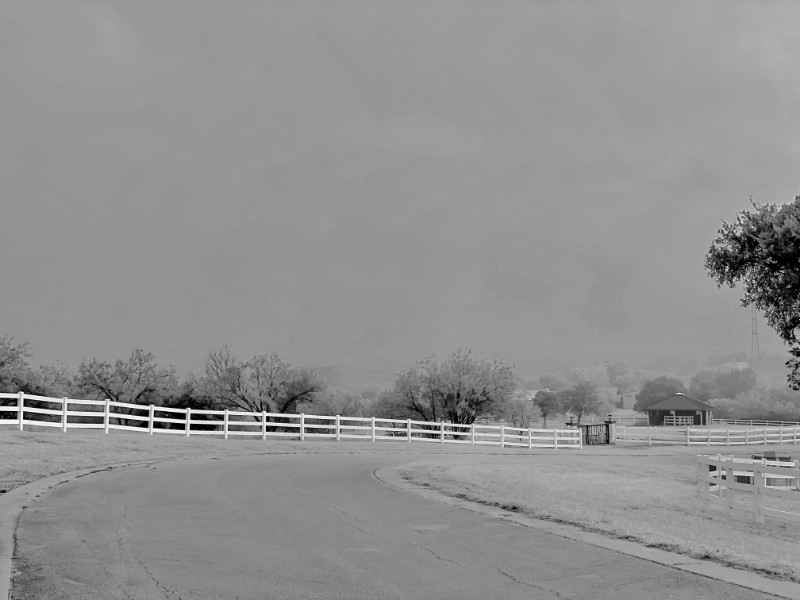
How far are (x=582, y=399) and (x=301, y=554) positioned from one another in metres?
154

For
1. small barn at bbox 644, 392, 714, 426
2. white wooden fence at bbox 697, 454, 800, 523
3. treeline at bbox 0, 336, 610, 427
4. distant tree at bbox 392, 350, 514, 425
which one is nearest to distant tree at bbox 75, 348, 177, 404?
treeline at bbox 0, 336, 610, 427

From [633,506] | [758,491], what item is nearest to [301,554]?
[633,506]

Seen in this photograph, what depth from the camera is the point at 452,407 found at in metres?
73.0

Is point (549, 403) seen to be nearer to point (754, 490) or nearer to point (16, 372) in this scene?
point (16, 372)

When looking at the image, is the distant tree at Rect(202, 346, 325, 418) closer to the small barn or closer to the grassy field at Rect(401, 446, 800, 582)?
the grassy field at Rect(401, 446, 800, 582)

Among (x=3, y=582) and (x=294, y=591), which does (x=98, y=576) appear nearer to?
(x=3, y=582)

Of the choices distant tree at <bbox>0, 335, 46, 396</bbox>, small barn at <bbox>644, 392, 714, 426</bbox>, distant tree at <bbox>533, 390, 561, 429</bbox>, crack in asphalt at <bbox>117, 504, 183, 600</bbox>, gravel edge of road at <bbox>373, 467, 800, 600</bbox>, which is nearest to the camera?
crack in asphalt at <bbox>117, 504, 183, 600</bbox>

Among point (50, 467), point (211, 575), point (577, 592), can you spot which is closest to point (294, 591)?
point (211, 575)

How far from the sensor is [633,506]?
66.9 feet

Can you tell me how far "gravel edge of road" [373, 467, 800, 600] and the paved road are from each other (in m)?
0.24

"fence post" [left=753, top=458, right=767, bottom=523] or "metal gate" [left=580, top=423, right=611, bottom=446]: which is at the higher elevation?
"fence post" [left=753, top=458, right=767, bottom=523]

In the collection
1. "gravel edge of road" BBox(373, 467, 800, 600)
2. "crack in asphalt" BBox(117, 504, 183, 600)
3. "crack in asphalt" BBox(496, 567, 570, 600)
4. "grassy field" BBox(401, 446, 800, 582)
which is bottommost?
"grassy field" BBox(401, 446, 800, 582)

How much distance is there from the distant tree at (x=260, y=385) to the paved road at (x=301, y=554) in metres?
57.0

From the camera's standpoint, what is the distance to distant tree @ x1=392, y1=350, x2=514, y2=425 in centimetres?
7256
